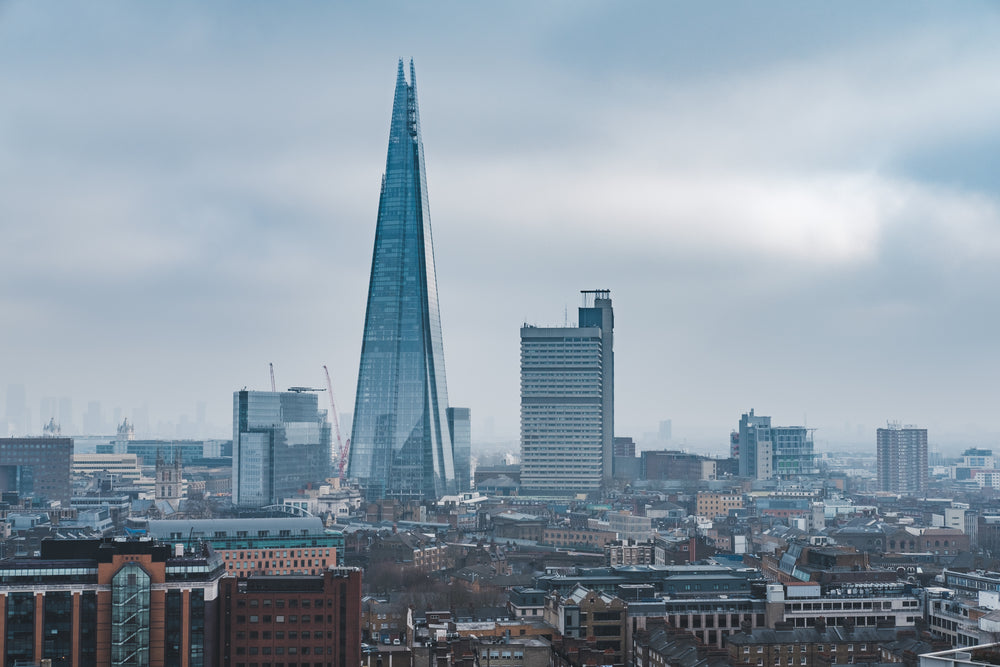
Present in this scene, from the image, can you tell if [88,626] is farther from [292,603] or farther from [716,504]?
[716,504]

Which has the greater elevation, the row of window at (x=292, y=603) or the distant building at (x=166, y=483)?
the distant building at (x=166, y=483)

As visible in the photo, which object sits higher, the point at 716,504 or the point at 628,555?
the point at 716,504

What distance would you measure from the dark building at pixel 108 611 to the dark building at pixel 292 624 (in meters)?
2.15

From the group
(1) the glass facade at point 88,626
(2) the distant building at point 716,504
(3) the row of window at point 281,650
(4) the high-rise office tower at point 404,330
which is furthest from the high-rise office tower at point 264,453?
(1) the glass facade at point 88,626

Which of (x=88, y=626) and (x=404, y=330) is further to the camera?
(x=404, y=330)

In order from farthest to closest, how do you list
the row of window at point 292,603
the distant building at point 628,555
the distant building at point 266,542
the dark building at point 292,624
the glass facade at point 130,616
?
the distant building at point 628,555, the distant building at point 266,542, the row of window at point 292,603, the dark building at point 292,624, the glass facade at point 130,616

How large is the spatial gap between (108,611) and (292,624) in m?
7.55

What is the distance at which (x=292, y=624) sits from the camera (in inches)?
2387

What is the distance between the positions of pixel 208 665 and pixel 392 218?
13909 cm

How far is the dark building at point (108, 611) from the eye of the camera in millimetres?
57312

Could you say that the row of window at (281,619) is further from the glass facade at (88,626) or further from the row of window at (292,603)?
the glass facade at (88,626)

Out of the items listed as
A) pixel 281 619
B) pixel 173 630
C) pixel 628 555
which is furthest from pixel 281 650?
pixel 628 555

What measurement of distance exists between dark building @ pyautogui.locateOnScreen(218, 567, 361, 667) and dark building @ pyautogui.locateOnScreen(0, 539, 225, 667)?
2.15m

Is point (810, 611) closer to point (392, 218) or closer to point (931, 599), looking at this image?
point (931, 599)
